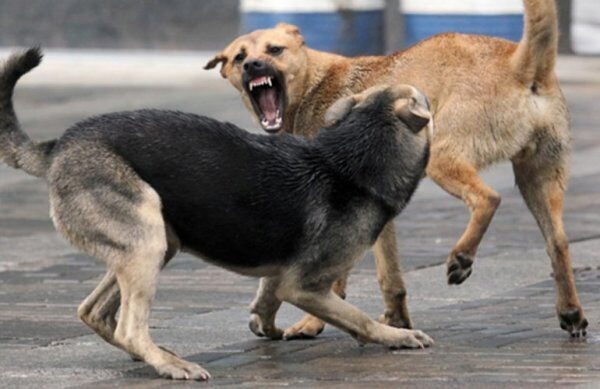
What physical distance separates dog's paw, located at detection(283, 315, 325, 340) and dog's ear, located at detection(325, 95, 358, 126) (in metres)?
0.97

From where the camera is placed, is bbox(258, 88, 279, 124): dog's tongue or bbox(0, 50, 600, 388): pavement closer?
bbox(0, 50, 600, 388): pavement

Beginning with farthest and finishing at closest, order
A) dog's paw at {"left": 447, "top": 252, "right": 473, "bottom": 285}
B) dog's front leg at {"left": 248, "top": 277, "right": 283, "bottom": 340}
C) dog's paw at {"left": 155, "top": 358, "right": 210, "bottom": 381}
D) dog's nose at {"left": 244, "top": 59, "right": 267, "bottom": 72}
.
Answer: dog's nose at {"left": 244, "top": 59, "right": 267, "bottom": 72} → dog's paw at {"left": 447, "top": 252, "right": 473, "bottom": 285} → dog's front leg at {"left": 248, "top": 277, "right": 283, "bottom": 340} → dog's paw at {"left": 155, "top": 358, "right": 210, "bottom": 381}

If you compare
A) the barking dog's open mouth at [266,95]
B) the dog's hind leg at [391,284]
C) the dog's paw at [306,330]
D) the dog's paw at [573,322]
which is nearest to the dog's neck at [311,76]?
the barking dog's open mouth at [266,95]

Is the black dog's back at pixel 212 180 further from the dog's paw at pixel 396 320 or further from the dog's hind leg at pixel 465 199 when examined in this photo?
the dog's paw at pixel 396 320

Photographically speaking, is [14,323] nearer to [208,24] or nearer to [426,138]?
[426,138]

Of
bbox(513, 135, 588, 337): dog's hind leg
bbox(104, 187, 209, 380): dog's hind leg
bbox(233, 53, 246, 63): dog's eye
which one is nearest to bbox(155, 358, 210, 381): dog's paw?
bbox(104, 187, 209, 380): dog's hind leg

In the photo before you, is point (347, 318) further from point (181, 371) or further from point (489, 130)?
point (489, 130)

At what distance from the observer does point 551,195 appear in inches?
313

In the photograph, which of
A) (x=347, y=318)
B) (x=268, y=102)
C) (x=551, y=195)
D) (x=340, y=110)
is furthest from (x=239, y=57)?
(x=347, y=318)

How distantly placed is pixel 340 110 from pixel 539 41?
1101mm

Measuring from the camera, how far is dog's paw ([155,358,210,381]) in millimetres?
6664

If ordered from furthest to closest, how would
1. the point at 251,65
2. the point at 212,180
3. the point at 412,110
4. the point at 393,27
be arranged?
the point at 393,27 < the point at 251,65 < the point at 412,110 < the point at 212,180

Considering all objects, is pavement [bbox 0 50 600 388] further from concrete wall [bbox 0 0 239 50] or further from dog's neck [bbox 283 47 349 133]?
concrete wall [bbox 0 0 239 50]

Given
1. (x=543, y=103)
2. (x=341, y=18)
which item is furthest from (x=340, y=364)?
(x=341, y=18)
